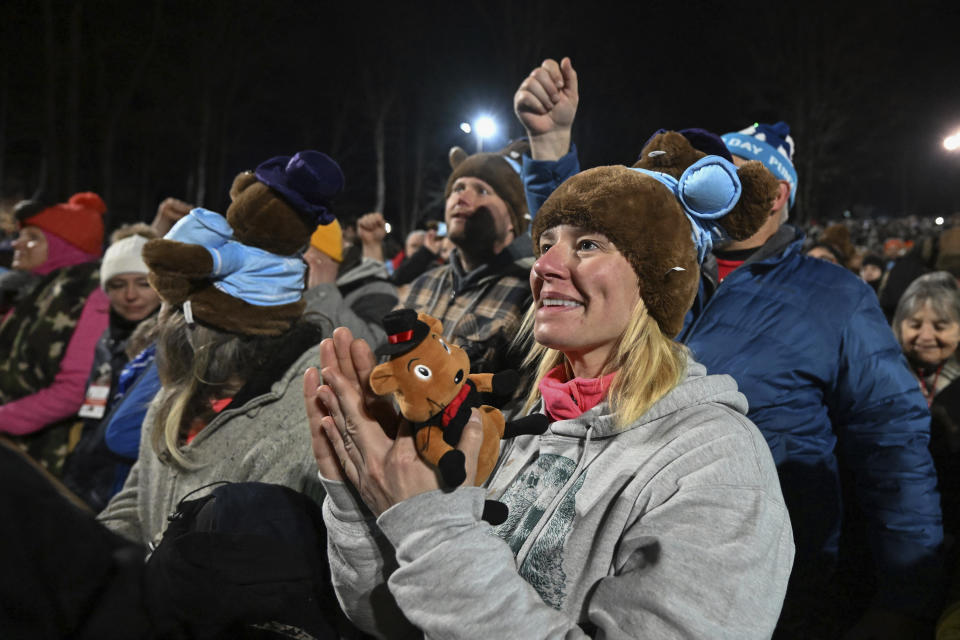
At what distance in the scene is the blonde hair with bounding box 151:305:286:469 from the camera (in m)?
2.38

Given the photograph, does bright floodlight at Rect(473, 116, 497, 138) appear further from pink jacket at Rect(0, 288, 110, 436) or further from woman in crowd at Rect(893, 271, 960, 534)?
woman in crowd at Rect(893, 271, 960, 534)

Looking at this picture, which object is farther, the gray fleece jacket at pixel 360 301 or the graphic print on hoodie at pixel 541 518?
the gray fleece jacket at pixel 360 301

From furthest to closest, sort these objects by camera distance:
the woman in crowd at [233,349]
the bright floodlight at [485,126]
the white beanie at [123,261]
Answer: the bright floodlight at [485,126], the white beanie at [123,261], the woman in crowd at [233,349]

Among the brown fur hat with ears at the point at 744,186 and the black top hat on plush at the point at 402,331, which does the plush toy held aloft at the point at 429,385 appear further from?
the brown fur hat with ears at the point at 744,186

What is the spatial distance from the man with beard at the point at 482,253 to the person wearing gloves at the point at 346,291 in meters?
0.26

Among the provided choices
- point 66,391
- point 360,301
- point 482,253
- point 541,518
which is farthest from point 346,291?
point 541,518

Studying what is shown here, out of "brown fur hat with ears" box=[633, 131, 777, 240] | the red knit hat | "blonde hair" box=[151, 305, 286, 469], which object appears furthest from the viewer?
the red knit hat

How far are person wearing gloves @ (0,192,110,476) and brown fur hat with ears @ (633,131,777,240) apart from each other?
347 cm

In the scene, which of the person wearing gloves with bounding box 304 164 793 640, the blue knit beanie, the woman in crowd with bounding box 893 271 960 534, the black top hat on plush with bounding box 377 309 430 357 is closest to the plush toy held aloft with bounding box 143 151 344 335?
the person wearing gloves with bounding box 304 164 793 640

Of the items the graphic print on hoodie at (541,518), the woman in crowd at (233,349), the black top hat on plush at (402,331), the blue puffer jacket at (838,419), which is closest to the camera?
the black top hat on plush at (402,331)

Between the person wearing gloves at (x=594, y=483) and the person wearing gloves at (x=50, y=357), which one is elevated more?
the person wearing gloves at (x=594, y=483)

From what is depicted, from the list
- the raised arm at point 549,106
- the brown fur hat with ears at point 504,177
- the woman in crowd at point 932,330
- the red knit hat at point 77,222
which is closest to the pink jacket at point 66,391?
the red knit hat at point 77,222

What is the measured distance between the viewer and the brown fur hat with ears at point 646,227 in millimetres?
1615

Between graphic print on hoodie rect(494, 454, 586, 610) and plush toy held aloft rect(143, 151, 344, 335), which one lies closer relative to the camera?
graphic print on hoodie rect(494, 454, 586, 610)
